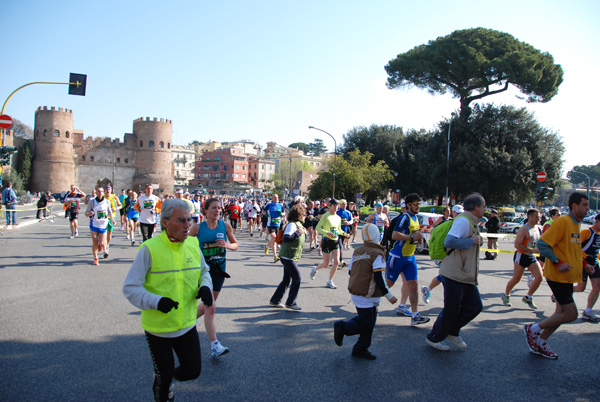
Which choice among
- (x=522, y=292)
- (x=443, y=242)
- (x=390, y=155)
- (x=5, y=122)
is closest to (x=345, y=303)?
(x=443, y=242)

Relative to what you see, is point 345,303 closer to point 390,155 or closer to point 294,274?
point 294,274

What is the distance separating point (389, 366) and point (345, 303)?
256cm

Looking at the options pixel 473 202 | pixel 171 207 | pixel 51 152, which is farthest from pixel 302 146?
pixel 171 207

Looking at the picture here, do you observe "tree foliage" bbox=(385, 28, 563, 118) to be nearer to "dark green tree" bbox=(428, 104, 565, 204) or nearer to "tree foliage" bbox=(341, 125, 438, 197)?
"dark green tree" bbox=(428, 104, 565, 204)

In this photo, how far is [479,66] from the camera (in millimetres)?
36438

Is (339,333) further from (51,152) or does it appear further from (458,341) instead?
(51,152)

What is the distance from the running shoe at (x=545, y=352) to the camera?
4641mm

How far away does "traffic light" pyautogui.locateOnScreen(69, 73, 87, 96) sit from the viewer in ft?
51.4

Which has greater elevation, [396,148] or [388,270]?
[396,148]

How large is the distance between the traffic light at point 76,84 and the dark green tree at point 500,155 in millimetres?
28269

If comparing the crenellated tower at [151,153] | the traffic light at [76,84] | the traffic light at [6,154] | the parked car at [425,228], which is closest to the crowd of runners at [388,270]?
the parked car at [425,228]

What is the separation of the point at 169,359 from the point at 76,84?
15.6 metres

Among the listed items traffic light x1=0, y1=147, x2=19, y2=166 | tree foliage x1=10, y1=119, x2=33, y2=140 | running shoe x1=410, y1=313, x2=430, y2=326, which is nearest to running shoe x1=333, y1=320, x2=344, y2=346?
running shoe x1=410, y1=313, x2=430, y2=326

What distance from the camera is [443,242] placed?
503 centimetres
